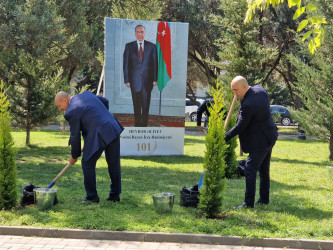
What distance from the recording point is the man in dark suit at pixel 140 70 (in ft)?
49.2

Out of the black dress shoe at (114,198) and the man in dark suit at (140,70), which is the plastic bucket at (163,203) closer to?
the black dress shoe at (114,198)

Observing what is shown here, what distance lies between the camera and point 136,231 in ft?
20.8

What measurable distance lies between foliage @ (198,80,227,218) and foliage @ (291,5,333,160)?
842cm

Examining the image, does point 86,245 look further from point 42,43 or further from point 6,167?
point 42,43

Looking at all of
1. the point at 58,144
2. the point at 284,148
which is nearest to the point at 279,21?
the point at 284,148

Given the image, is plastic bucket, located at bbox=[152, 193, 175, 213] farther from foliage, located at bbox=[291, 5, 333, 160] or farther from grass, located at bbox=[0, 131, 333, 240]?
foliage, located at bbox=[291, 5, 333, 160]

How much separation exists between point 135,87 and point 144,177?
14.8 ft

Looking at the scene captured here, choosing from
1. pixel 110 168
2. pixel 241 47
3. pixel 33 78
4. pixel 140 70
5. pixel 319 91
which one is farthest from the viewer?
pixel 33 78

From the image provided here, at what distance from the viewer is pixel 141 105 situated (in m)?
15.2

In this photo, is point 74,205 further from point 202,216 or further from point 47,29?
point 47,29

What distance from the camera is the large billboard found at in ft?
49.1

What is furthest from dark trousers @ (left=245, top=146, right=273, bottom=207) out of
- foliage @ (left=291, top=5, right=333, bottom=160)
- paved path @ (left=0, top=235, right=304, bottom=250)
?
foliage @ (left=291, top=5, right=333, bottom=160)

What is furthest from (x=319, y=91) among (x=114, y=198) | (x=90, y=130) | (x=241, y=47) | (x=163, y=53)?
(x=90, y=130)

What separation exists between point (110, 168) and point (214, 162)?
1.89 metres
